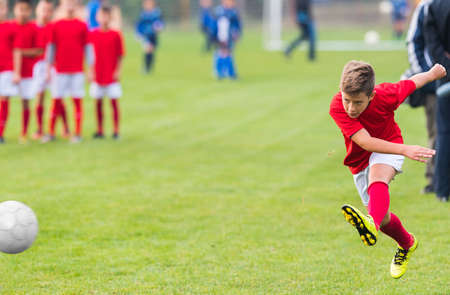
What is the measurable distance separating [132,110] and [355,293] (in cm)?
1017

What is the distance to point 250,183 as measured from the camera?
27.0 feet

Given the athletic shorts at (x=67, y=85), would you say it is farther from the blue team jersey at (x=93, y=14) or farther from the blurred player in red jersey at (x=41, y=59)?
the blue team jersey at (x=93, y=14)

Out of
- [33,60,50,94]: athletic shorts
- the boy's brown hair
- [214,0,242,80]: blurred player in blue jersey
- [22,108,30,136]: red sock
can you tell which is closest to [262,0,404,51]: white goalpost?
[214,0,242,80]: blurred player in blue jersey

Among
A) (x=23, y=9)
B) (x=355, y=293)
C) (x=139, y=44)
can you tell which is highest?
(x=23, y=9)

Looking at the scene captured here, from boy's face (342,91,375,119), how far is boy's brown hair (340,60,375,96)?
0.11 feet

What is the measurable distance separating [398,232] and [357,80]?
117cm

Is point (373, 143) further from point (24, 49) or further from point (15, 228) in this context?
point (24, 49)

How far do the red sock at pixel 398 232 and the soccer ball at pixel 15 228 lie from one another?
96.3 inches

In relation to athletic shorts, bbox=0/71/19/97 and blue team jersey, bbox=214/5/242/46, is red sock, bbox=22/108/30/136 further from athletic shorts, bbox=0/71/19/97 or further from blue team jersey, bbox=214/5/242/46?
blue team jersey, bbox=214/5/242/46

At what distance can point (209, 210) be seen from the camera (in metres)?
6.99

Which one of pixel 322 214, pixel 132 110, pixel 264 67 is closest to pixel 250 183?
pixel 322 214

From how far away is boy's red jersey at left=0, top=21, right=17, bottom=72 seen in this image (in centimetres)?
→ 1041

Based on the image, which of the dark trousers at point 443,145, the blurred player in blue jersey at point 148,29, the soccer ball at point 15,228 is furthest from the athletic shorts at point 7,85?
the blurred player in blue jersey at point 148,29

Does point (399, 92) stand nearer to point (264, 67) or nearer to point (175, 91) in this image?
point (175, 91)
